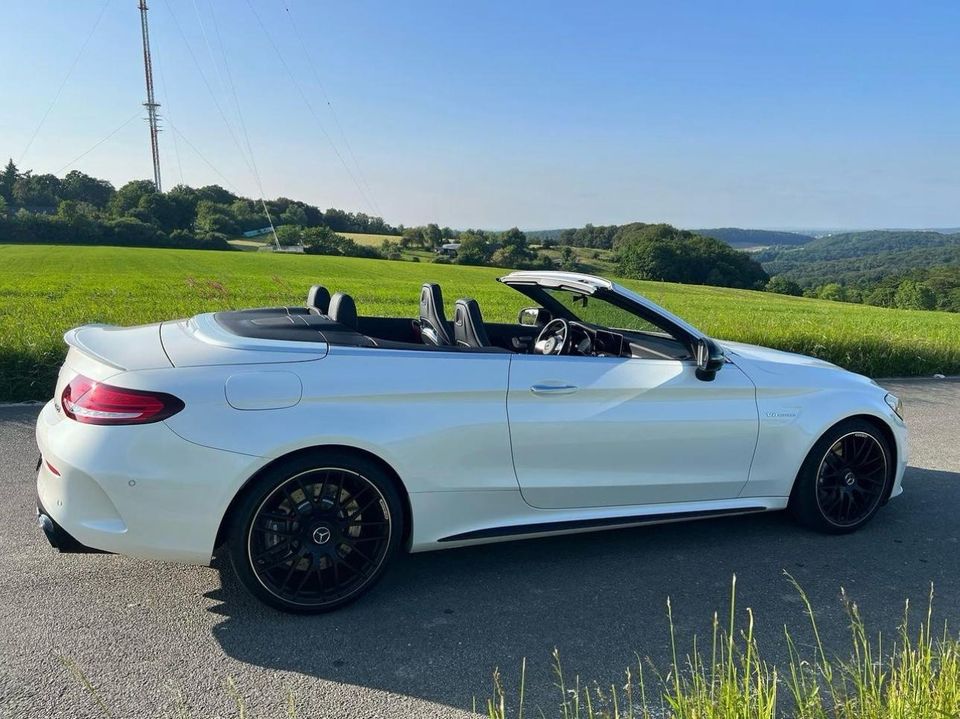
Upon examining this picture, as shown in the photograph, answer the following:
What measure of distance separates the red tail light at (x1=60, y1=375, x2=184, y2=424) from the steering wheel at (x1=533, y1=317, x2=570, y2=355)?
2.09m

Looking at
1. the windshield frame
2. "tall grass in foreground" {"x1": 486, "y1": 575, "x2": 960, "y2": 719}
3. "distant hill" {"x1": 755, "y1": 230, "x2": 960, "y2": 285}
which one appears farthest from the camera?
"distant hill" {"x1": 755, "y1": 230, "x2": 960, "y2": 285}

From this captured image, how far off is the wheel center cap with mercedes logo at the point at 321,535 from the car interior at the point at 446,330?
841mm

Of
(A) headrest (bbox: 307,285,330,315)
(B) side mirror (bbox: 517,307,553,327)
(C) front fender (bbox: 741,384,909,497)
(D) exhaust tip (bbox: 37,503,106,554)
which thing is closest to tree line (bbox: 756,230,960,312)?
(C) front fender (bbox: 741,384,909,497)

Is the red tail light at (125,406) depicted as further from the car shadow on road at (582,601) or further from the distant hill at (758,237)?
the distant hill at (758,237)

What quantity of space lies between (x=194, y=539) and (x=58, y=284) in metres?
28.7

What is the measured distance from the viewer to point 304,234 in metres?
64.4

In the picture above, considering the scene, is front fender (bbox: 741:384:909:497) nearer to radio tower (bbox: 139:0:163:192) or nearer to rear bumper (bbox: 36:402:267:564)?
rear bumper (bbox: 36:402:267:564)

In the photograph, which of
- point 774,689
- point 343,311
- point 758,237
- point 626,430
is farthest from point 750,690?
point 758,237

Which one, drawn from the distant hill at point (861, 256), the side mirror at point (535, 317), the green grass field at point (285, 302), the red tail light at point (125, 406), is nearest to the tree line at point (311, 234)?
the green grass field at point (285, 302)

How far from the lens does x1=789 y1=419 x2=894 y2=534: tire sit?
4121 millimetres

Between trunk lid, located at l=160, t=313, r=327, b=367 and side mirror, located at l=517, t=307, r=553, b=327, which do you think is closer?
trunk lid, located at l=160, t=313, r=327, b=367

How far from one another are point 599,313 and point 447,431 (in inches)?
61.2

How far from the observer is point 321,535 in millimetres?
3086

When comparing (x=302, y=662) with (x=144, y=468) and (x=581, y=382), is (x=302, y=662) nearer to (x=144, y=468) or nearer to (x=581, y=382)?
(x=144, y=468)
